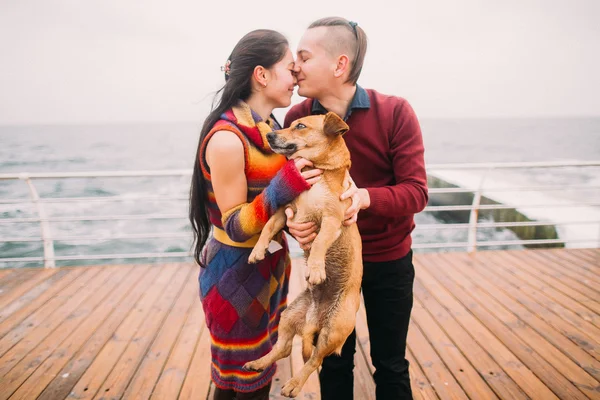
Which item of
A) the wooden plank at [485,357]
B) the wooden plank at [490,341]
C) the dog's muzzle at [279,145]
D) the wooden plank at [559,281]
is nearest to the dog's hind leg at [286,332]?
the dog's muzzle at [279,145]

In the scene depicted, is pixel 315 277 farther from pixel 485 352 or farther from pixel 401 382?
pixel 485 352

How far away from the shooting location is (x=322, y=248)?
4.69 ft

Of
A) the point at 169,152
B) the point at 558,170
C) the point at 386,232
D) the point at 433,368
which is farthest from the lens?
the point at 169,152

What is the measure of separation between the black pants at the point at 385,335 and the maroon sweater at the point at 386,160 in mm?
85

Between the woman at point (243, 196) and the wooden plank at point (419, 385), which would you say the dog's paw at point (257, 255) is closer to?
the woman at point (243, 196)

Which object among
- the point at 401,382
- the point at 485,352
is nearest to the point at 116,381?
the point at 401,382

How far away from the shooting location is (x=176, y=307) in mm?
3465

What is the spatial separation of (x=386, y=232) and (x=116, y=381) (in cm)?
212

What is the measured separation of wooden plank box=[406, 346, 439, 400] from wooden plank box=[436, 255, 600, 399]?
77 cm

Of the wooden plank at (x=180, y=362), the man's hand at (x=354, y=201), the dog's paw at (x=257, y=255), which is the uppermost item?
the man's hand at (x=354, y=201)

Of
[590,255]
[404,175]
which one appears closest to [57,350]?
[404,175]

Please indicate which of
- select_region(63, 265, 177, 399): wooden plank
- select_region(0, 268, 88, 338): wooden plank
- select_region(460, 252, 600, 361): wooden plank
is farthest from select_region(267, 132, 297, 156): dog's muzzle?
select_region(0, 268, 88, 338): wooden plank

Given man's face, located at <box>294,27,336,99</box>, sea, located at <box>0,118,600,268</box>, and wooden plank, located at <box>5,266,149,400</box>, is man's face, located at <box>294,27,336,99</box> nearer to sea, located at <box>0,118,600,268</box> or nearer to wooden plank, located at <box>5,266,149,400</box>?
sea, located at <box>0,118,600,268</box>

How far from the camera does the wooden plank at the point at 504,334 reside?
92.0 inches
